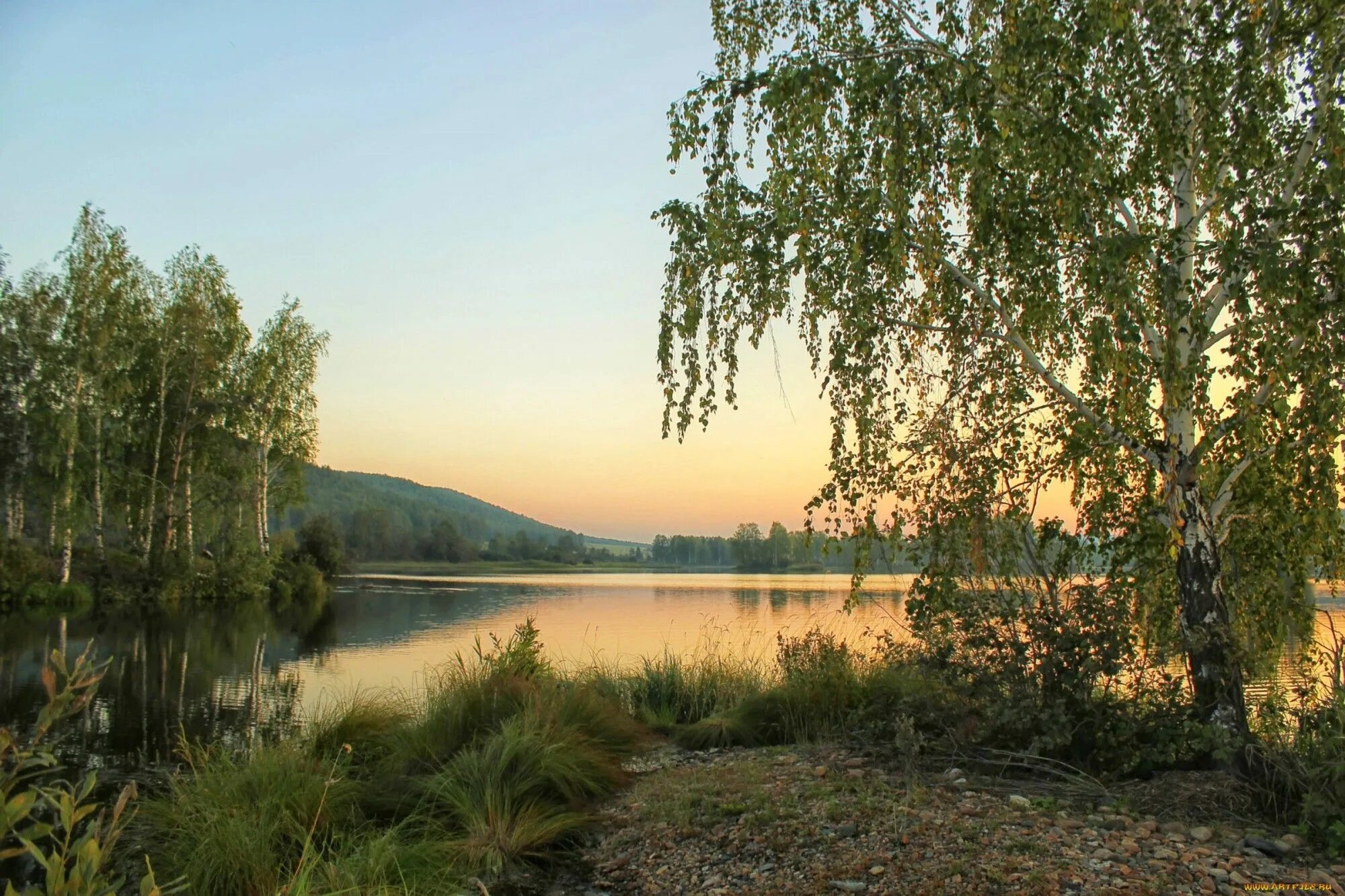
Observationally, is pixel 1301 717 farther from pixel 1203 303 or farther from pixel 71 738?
pixel 71 738

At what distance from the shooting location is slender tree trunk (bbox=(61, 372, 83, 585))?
25.3 m

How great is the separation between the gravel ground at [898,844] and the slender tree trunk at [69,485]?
25.3 metres

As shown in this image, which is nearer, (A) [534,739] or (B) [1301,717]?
(B) [1301,717]

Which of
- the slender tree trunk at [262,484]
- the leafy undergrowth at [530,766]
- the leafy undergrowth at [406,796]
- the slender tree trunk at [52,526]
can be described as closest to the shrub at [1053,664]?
the leafy undergrowth at [530,766]

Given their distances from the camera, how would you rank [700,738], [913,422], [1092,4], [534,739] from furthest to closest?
1. [700,738]
2. [534,739]
3. [913,422]
4. [1092,4]

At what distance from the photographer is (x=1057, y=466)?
19.7 feet

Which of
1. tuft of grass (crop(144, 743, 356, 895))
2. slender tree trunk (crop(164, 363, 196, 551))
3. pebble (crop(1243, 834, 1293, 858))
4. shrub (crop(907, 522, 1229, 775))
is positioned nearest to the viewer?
pebble (crop(1243, 834, 1293, 858))

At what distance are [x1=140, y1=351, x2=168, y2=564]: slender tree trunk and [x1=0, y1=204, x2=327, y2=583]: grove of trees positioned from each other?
0.27ft

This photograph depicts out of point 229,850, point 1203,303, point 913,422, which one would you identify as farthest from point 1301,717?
point 229,850

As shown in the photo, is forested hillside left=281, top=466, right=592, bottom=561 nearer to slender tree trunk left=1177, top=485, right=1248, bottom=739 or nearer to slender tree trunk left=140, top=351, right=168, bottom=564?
slender tree trunk left=140, top=351, right=168, bottom=564

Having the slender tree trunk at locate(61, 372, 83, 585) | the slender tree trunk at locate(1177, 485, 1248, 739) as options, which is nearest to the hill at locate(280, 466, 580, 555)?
the slender tree trunk at locate(61, 372, 83, 585)

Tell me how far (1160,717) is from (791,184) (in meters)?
4.00

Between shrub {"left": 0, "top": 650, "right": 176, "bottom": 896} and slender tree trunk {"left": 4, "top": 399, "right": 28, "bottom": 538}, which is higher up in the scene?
slender tree trunk {"left": 4, "top": 399, "right": 28, "bottom": 538}

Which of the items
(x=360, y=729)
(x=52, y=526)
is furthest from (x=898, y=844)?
(x=52, y=526)
